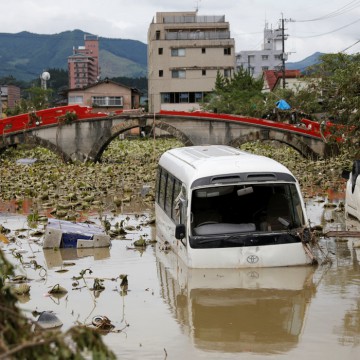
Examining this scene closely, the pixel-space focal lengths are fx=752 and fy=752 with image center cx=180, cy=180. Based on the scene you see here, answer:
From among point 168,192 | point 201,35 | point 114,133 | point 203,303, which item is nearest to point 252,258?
point 203,303

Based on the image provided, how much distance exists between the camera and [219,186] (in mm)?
13094

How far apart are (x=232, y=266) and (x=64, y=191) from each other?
54.1ft

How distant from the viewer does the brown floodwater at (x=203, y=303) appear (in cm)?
935

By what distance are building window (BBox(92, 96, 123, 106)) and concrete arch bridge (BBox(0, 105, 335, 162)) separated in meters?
39.4

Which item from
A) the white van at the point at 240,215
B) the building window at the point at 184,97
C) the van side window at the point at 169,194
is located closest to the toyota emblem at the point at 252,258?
the white van at the point at 240,215

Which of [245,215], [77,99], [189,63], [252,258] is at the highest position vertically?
[189,63]

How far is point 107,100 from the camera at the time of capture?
83.4m

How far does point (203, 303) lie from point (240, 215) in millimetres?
2677

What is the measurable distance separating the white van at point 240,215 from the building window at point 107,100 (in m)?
69.1

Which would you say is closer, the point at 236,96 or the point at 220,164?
the point at 220,164

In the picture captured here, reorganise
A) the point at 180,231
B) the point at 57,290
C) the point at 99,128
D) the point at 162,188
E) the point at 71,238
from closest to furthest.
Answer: the point at 57,290 → the point at 180,231 → the point at 71,238 → the point at 162,188 → the point at 99,128

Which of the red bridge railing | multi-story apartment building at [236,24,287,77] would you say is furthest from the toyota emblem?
multi-story apartment building at [236,24,287,77]

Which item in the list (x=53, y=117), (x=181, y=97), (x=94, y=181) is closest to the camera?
(x=94, y=181)

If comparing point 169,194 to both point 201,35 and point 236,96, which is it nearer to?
point 236,96
